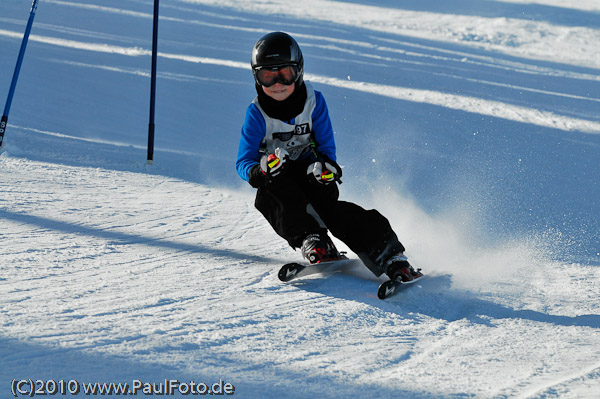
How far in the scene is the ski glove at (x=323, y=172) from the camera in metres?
3.97

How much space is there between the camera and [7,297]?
3113 millimetres

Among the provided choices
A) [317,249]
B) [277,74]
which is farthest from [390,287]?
[277,74]

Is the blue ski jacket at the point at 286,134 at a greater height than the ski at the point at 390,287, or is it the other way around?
the blue ski jacket at the point at 286,134

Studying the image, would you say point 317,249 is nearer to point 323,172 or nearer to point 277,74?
point 323,172

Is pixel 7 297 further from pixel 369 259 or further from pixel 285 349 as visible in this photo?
pixel 369 259

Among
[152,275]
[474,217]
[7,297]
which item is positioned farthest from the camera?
[474,217]

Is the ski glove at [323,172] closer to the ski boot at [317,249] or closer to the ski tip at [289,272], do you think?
the ski boot at [317,249]

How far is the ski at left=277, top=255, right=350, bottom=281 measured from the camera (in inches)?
146

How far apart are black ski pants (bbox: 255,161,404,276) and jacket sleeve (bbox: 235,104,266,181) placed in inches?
7.7

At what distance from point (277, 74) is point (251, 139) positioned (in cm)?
42

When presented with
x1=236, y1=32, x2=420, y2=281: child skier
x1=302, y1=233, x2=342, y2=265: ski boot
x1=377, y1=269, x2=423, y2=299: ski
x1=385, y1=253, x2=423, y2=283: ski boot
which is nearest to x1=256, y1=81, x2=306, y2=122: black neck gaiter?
x1=236, y1=32, x2=420, y2=281: child skier

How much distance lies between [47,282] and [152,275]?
1.79 ft

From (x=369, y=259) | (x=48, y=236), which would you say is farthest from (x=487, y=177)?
(x=48, y=236)

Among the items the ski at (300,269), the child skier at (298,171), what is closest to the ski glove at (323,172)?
the child skier at (298,171)
